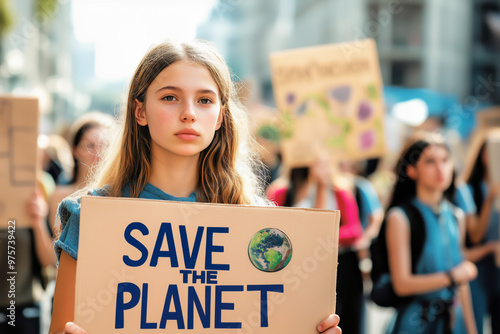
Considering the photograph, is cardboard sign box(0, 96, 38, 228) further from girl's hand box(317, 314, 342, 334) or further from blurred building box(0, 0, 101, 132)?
blurred building box(0, 0, 101, 132)

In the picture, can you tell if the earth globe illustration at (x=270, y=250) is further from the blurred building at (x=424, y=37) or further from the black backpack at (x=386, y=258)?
the blurred building at (x=424, y=37)

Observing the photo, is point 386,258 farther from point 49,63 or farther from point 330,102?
point 49,63

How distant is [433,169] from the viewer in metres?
3.30

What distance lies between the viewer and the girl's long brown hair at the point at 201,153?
1723 mm

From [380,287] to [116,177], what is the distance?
6.17 ft

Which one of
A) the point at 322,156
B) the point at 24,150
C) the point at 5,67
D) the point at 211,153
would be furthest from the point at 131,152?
the point at 5,67

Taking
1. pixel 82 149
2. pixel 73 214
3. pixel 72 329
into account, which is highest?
pixel 82 149

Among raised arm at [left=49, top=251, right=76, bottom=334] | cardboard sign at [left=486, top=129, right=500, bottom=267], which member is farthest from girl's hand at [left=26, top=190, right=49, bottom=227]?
cardboard sign at [left=486, top=129, right=500, bottom=267]

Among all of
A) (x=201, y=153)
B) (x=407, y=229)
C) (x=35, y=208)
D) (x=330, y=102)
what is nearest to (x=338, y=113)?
(x=330, y=102)

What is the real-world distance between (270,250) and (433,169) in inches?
74.3

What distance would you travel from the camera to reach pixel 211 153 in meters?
1.84

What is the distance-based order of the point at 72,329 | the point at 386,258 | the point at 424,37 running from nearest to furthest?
the point at 72,329
the point at 386,258
the point at 424,37

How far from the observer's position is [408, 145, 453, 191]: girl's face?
3283 mm

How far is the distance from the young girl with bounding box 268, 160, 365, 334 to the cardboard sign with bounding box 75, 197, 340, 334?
2.33m
